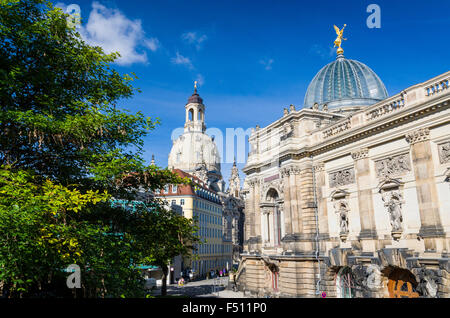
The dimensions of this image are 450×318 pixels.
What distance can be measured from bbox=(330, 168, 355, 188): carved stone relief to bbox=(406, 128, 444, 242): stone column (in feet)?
18.9

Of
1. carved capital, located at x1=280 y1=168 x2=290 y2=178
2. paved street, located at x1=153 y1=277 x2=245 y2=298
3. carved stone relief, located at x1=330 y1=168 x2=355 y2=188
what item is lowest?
paved street, located at x1=153 y1=277 x2=245 y2=298

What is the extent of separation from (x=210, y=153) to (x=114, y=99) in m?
100

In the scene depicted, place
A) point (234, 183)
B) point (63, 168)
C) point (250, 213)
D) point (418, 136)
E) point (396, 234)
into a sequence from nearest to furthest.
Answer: point (63, 168) → point (418, 136) → point (396, 234) → point (250, 213) → point (234, 183)

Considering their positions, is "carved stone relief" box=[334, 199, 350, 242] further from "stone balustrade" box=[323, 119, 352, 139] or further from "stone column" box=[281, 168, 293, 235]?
"stone balustrade" box=[323, 119, 352, 139]

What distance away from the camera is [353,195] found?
28.4 metres

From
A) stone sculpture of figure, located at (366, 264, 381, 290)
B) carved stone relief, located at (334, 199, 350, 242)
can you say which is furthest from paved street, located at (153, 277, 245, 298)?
stone sculpture of figure, located at (366, 264, 381, 290)

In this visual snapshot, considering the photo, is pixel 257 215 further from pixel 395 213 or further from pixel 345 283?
pixel 395 213

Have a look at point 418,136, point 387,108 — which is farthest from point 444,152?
point 387,108

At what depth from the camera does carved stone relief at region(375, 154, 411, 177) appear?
963 inches

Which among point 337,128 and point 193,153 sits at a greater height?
point 193,153

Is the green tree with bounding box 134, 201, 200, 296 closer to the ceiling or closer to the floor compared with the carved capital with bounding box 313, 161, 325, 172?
closer to the floor

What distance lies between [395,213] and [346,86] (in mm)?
19618

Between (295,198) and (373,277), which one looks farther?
(295,198)
